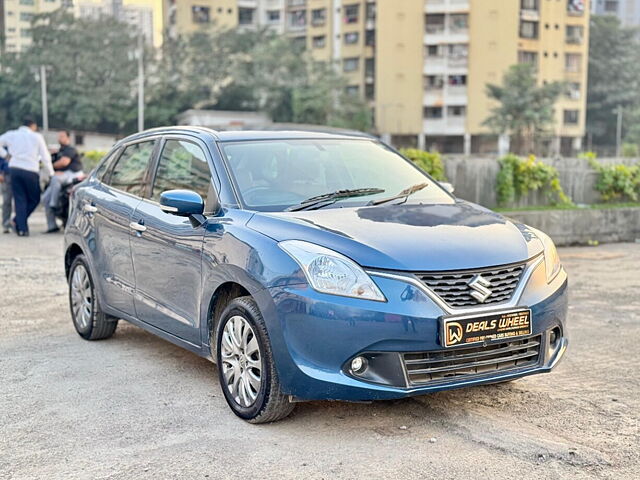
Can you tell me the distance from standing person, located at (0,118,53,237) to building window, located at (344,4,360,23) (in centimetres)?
6336

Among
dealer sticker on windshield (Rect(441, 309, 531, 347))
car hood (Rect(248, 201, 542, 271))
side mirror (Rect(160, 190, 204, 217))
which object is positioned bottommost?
dealer sticker on windshield (Rect(441, 309, 531, 347))

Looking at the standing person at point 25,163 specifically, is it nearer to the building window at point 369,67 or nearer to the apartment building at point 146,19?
the apartment building at point 146,19

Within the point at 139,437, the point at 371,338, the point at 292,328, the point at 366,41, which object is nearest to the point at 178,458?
the point at 139,437

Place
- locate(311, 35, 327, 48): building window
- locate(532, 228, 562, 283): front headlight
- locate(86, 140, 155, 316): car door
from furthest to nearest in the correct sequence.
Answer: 1. locate(311, 35, 327, 48): building window
2. locate(86, 140, 155, 316): car door
3. locate(532, 228, 562, 283): front headlight

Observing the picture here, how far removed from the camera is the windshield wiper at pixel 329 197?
511 cm

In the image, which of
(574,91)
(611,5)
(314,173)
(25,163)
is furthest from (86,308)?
(611,5)

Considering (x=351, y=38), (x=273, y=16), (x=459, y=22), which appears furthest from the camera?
(x=273, y=16)

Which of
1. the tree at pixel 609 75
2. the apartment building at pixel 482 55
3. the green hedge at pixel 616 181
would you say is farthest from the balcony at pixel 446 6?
the green hedge at pixel 616 181

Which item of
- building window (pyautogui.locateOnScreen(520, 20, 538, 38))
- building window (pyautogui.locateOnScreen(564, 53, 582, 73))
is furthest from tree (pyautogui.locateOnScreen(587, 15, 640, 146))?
building window (pyautogui.locateOnScreen(520, 20, 538, 38))

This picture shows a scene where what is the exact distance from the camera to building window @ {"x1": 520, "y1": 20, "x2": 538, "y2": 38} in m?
70.7

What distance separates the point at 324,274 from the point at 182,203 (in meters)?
1.23

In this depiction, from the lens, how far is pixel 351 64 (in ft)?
249

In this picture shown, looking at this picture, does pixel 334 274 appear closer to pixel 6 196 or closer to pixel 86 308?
pixel 86 308

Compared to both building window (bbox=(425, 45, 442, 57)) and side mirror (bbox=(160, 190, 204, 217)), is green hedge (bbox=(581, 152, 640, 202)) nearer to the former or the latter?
side mirror (bbox=(160, 190, 204, 217))
